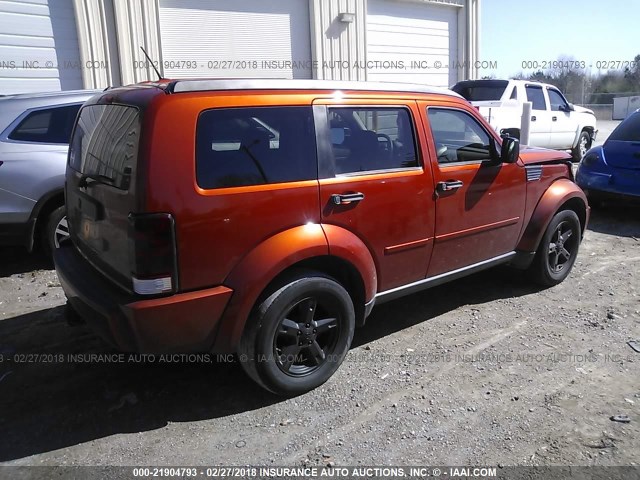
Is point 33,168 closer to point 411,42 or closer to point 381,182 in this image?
point 381,182

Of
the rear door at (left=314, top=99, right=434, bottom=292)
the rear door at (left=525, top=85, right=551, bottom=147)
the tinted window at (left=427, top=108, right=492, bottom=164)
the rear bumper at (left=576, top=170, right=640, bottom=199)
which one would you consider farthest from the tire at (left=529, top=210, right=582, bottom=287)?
the rear door at (left=525, top=85, right=551, bottom=147)

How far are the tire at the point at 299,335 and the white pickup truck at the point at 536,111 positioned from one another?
8029mm

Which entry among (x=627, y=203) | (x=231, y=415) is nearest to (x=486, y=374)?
(x=231, y=415)

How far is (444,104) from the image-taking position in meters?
4.02

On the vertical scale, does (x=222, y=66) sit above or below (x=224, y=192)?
above

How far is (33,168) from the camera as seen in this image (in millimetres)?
5309

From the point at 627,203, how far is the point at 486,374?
509 cm

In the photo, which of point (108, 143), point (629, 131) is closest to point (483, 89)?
point (629, 131)

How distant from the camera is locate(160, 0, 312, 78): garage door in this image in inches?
427

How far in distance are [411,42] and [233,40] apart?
527 cm

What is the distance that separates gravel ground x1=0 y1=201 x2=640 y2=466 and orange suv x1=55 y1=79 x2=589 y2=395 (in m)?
0.37

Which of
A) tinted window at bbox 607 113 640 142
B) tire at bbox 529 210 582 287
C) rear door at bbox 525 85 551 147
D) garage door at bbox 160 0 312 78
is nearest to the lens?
tire at bbox 529 210 582 287

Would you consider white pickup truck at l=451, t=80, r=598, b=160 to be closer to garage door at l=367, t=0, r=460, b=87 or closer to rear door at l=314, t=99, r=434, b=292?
garage door at l=367, t=0, r=460, b=87

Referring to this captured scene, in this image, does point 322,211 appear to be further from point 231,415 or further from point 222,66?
point 222,66
